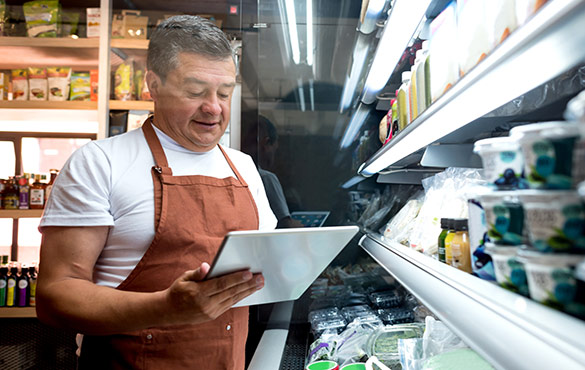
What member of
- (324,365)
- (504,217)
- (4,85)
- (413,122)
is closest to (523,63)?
(504,217)

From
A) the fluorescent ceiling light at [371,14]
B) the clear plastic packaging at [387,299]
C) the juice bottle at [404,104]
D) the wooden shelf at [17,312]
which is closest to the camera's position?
the juice bottle at [404,104]

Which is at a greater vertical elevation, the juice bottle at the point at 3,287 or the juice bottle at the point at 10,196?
the juice bottle at the point at 10,196

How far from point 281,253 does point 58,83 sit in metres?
2.62

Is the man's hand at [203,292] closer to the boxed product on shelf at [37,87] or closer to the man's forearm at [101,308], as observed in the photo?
the man's forearm at [101,308]

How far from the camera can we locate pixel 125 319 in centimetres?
124

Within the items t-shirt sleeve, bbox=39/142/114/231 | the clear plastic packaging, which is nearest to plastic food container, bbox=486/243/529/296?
t-shirt sleeve, bbox=39/142/114/231

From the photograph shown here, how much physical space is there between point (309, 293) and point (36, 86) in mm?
2211

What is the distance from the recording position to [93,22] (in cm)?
301

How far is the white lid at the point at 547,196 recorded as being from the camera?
52cm

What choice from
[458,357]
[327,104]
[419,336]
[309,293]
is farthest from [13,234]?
[458,357]

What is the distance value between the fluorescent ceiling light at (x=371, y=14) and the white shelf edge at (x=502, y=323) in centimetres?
108

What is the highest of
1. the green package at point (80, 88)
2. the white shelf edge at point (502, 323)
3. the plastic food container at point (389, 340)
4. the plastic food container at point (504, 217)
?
the green package at point (80, 88)

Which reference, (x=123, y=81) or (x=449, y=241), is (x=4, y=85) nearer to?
(x=123, y=81)

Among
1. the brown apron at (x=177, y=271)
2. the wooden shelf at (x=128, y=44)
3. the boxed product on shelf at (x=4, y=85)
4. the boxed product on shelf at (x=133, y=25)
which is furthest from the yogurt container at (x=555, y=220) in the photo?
the boxed product on shelf at (x=4, y=85)
